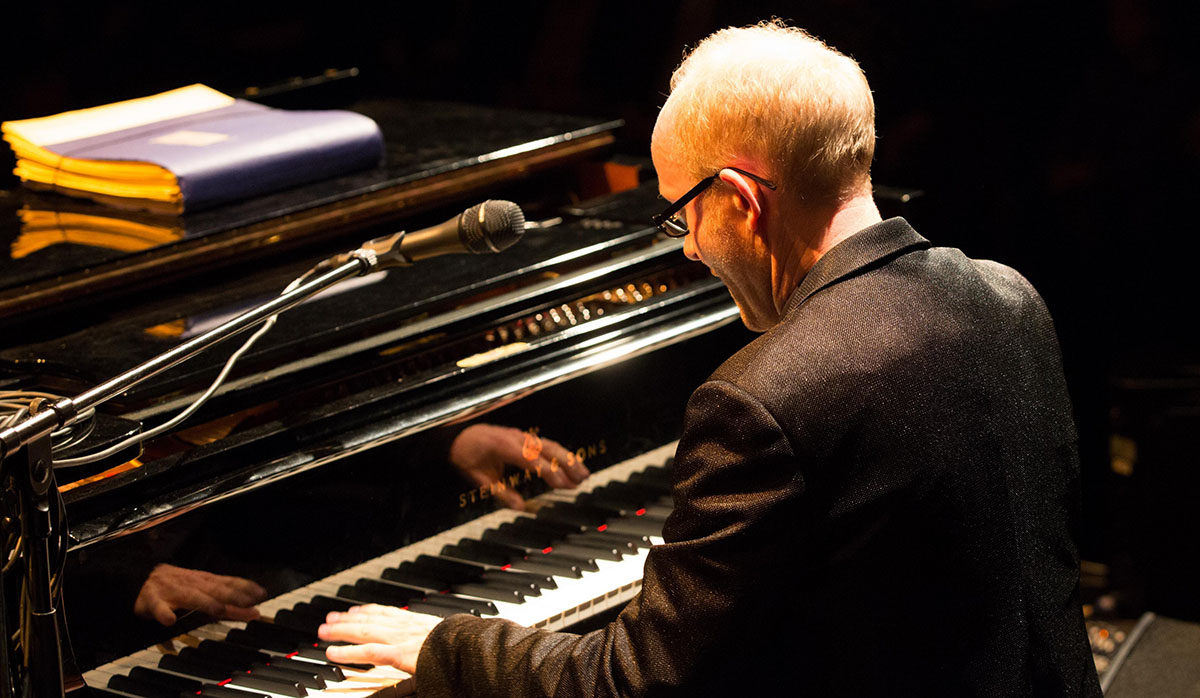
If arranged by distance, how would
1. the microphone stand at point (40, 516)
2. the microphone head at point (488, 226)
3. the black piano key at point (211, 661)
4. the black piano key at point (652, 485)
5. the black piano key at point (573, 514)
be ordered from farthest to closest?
the black piano key at point (652, 485), the black piano key at point (573, 514), the black piano key at point (211, 661), the microphone head at point (488, 226), the microphone stand at point (40, 516)

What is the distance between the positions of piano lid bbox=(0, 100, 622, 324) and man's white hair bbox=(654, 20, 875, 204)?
41.4 inches

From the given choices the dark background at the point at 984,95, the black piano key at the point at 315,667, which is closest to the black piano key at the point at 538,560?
the black piano key at the point at 315,667

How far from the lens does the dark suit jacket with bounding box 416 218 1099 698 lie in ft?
4.83

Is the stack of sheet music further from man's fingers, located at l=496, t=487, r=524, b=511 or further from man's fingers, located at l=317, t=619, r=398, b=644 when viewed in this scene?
man's fingers, located at l=317, t=619, r=398, b=644

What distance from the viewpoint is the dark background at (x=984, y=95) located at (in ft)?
9.75

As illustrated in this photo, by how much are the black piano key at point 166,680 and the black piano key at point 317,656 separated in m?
0.16

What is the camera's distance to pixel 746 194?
162 centimetres

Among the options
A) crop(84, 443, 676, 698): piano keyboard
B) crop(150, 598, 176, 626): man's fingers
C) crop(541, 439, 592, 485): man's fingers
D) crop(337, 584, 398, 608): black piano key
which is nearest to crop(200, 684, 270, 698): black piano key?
crop(84, 443, 676, 698): piano keyboard

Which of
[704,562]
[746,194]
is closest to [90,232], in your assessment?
[746,194]

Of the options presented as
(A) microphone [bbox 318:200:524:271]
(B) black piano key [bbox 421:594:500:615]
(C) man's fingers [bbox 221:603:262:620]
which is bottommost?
(B) black piano key [bbox 421:594:500:615]

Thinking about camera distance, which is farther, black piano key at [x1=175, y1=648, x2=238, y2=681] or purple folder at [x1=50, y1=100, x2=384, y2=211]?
purple folder at [x1=50, y1=100, x2=384, y2=211]

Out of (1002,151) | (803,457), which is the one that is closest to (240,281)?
(803,457)

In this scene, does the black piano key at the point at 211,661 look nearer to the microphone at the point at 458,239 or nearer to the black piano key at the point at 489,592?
the black piano key at the point at 489,592

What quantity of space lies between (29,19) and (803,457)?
7.58ft
